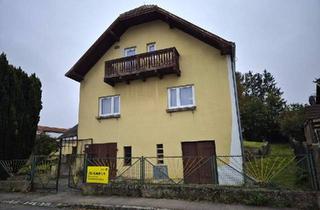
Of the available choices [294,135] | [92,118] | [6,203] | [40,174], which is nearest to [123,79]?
[92,118]

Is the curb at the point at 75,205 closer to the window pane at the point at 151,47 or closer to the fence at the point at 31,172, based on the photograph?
the fence at the point at 31,172

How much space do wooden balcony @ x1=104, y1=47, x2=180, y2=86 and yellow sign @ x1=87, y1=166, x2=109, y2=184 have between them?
578 centimetres

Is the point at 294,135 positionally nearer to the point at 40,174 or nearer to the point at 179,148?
the point at 179,148

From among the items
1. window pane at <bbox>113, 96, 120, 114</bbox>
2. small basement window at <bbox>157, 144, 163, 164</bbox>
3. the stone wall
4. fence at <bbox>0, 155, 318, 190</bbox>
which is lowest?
the stone wall

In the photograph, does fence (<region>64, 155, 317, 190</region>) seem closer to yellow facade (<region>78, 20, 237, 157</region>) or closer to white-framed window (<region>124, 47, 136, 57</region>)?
yellow facade (<region>78, 20, 237, 157</region>)

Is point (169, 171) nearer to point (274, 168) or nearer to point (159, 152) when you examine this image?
point (159, 152)

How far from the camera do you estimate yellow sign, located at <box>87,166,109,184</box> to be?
32.3 feet

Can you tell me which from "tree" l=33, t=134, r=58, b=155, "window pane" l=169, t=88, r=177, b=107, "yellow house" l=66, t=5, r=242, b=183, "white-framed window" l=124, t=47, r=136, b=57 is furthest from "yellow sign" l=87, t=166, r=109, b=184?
"tree" l=33, t=134, r=58, b=155

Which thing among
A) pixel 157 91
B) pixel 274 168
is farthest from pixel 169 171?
pixel 274 168

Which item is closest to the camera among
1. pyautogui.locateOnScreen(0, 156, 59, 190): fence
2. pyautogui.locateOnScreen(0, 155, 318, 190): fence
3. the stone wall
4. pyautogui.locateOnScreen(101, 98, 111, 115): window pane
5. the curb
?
the stone wall

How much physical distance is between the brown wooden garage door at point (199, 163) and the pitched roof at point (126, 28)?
5.04m

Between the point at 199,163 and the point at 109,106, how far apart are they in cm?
653

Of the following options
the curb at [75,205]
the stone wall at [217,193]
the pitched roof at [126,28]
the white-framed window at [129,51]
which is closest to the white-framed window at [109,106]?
the pitched roof at [126,28]

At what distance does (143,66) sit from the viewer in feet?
44.8
